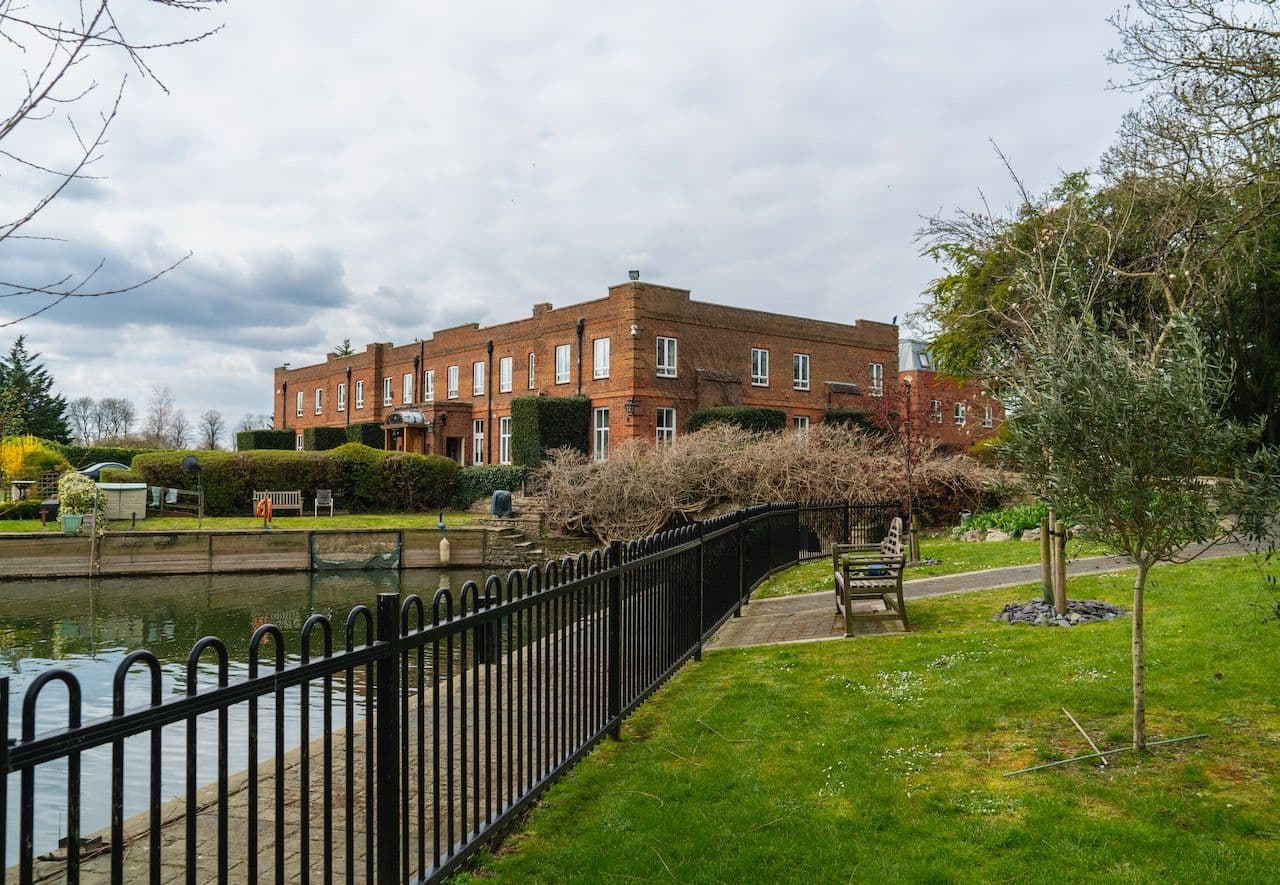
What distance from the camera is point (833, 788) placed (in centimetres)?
501

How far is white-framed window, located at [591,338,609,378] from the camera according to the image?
35.5m

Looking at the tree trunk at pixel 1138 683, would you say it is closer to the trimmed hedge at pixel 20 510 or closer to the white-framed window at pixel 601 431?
the white-framed window at pixel 601 431

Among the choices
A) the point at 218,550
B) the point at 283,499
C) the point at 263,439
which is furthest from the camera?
the point at 263,439

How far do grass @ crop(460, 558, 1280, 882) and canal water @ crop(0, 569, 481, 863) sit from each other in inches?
95.5

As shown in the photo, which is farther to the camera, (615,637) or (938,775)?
(615,637)

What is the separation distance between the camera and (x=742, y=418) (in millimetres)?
32594

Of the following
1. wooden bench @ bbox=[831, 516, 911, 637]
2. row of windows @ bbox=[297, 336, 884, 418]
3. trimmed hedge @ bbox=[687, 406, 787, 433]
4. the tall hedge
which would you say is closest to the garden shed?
the tall hedge

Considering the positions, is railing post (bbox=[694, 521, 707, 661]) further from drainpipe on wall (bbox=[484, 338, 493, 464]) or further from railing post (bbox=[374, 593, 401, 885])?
drainpipe on wall (bbox=[484, 338, 493, 464])

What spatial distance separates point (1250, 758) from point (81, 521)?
2776 centimetres

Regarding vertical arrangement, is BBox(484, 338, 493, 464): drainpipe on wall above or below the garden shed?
above

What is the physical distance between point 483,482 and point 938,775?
98.7 feet

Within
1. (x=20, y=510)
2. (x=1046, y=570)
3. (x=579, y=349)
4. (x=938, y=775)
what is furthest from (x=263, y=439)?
(x=938, y=775)

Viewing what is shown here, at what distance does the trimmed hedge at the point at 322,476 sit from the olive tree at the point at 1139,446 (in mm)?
30010

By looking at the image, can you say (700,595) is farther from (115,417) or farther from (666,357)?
(115,417)
